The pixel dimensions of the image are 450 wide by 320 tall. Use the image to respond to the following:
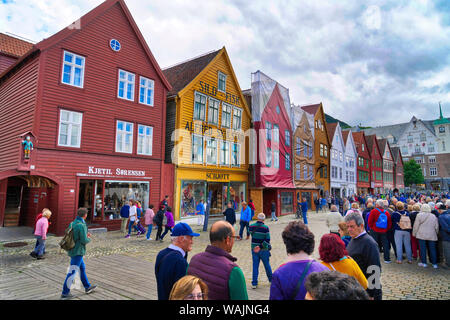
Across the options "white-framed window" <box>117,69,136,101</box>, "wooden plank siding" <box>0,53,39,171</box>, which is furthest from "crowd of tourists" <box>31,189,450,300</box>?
"white-framed window" <box>117,69,136,101</box>

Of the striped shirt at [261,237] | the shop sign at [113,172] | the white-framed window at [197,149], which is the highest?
the white-framed window at [197,149]

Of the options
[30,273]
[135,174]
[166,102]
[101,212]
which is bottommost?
[30,273]

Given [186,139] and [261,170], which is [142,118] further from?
[261,170]

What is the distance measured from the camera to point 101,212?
50.9ft

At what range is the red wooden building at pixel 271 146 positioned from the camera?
985 inches

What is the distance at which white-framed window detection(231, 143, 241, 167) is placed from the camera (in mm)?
23703

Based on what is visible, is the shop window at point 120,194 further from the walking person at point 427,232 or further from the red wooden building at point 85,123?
the walking person at point 427,232

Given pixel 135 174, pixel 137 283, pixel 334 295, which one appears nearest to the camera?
pixel 334 295

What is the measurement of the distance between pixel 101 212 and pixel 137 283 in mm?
10053

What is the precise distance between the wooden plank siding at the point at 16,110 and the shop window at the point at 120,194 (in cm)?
485

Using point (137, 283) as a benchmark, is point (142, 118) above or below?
above

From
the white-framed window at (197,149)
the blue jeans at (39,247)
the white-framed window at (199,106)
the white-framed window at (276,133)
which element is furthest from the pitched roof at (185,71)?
the blue jeans at (39,247)

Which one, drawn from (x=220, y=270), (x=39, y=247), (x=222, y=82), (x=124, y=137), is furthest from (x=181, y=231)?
(x=222, y=82)
